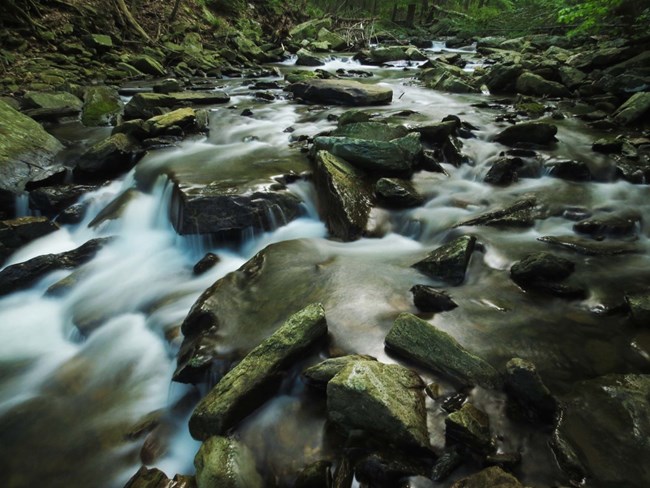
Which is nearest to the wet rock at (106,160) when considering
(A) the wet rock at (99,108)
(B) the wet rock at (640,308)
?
(A) the wet rock at (99,108)

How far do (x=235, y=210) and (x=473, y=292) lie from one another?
3.31m

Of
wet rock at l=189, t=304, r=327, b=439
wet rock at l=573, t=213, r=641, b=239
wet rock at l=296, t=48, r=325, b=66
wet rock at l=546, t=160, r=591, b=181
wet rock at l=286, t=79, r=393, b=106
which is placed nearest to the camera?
wet rock at l=189, t=304, r=327, b=439

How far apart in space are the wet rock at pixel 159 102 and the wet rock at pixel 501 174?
7486mm

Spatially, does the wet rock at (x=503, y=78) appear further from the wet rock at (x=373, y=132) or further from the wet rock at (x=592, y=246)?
the wet rock at (x=592, y=246)

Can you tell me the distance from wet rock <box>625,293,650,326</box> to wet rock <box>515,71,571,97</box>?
396 inches

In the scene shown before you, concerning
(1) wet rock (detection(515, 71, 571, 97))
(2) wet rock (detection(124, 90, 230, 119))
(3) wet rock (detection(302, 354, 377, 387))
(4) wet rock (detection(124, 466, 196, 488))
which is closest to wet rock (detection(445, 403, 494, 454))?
(3) wet rock (detection(302, 354, 377, 387))

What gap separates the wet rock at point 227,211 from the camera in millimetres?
5410

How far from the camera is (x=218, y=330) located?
3.63 metres

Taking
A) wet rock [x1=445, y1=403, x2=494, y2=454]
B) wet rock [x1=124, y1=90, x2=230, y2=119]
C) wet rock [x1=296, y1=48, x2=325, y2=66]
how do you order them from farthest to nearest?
1. wet rock [x1=296, y1=48, x2=325, y2=66]
2. wet rock [x1=124, y1=90, x2=230, y2=119]
3. wet rock [x1=445, y1=403, x2=494, y2=454]

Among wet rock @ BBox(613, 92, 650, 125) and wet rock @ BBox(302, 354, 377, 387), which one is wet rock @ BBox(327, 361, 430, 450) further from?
wet rock @ BBox(613, 92, 650, 125)

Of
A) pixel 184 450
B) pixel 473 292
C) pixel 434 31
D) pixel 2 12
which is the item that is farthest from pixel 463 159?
pixel 434 31

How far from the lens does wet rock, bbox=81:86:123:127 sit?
9.38 m

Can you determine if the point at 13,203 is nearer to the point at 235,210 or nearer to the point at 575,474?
the point at 235,210

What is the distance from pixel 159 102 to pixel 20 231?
17.1ft
